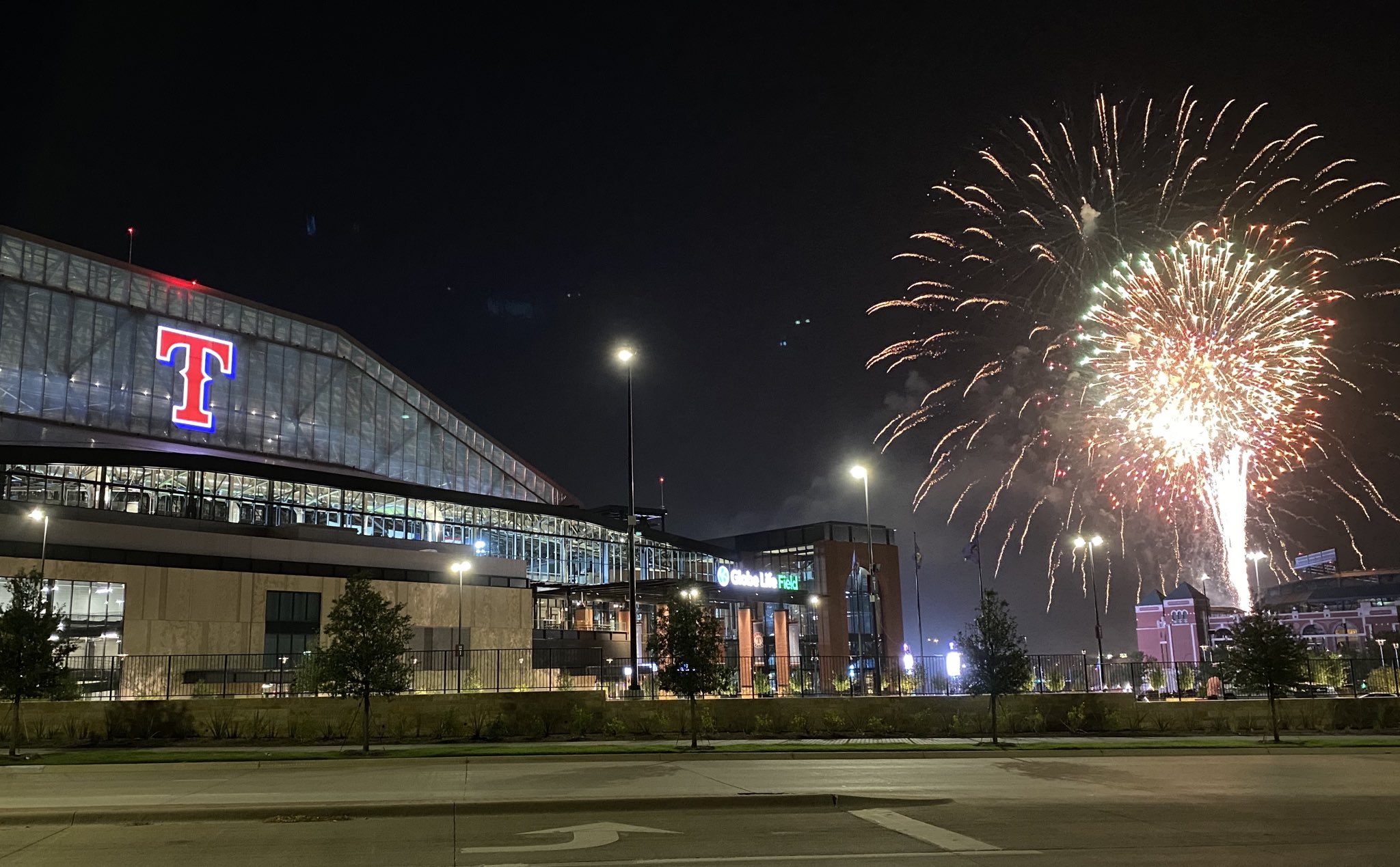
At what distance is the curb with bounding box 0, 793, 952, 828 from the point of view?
570 inches

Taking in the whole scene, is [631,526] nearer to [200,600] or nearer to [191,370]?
[200,600]

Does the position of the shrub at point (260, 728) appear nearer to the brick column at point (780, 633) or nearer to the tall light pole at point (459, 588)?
the tall light pole at point (459, 588)

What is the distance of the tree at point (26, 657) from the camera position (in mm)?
25562

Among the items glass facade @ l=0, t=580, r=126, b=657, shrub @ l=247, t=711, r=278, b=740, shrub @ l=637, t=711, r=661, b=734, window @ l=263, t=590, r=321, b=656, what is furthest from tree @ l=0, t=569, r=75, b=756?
window @ l=263, t=590, r=321, b=656

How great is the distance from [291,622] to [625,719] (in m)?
26.8

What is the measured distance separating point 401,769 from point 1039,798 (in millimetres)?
12788

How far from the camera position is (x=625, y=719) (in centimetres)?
2966

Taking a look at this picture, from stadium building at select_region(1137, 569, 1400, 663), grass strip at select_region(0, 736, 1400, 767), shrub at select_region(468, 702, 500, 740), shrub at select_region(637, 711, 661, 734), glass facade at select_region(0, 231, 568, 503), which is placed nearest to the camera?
grass strip at select_region(0, 736, 1400, 767)

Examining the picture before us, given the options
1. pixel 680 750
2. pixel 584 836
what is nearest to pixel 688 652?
pixel 680 750


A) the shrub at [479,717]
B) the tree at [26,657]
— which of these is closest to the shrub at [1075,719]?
the shrub at [479,717]

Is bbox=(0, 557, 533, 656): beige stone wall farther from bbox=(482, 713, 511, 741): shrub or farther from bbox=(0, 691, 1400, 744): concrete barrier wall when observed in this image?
bbox=(482, 713, 511, 741): shrub

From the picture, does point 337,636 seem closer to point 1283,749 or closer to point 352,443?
point 1283,749

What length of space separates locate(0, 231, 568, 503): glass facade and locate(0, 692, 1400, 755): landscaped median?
37984 mm

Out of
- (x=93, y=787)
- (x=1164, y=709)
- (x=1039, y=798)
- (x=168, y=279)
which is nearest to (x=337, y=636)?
(x=93, y=787)
